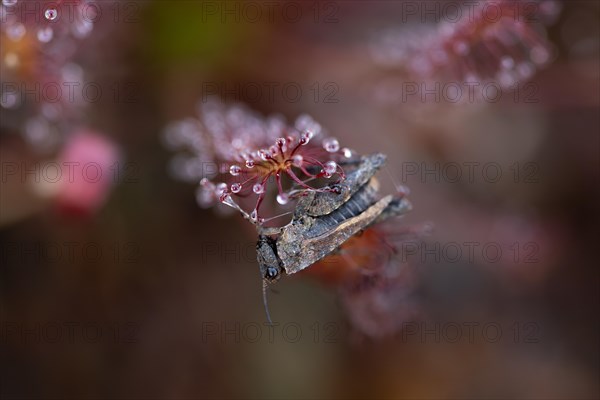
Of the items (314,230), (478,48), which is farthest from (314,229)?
(478,48)

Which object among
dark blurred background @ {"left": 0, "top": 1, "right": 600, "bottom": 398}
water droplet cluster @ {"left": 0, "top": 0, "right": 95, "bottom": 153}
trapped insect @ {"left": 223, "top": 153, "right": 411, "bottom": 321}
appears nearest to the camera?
trapped insect @ {"left": 223, "top": 153, "right": 411, "bottom": 321}

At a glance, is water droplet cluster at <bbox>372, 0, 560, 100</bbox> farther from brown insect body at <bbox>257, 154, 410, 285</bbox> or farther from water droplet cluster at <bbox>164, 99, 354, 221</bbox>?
brown insect body at <bbox>257, 154, 410, 285</bbox>

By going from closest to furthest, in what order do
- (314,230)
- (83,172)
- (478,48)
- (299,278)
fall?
(314,230), (478,48), (83,172), (299,278)

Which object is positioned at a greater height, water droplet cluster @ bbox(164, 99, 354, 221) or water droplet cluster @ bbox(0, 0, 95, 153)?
water droplet cluster @ bbox(0, 0, 95, 153)

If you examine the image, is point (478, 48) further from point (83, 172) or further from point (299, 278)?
point (83, 172)

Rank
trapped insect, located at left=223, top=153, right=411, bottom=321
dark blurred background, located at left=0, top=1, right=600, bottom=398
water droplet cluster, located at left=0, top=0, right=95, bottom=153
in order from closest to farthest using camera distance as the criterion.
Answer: trapped insect, located at left=223, top=153, right=411, bottom=321 → water droplet cluster, located at left=0, top=0, right=95, bottom=153 → dark blurred background, located at left=0, top=1, right=600, bottom=398

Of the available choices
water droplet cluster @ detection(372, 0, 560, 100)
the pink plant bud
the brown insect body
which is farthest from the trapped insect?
the pink plant bud

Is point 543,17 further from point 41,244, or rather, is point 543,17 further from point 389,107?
point 41,244
